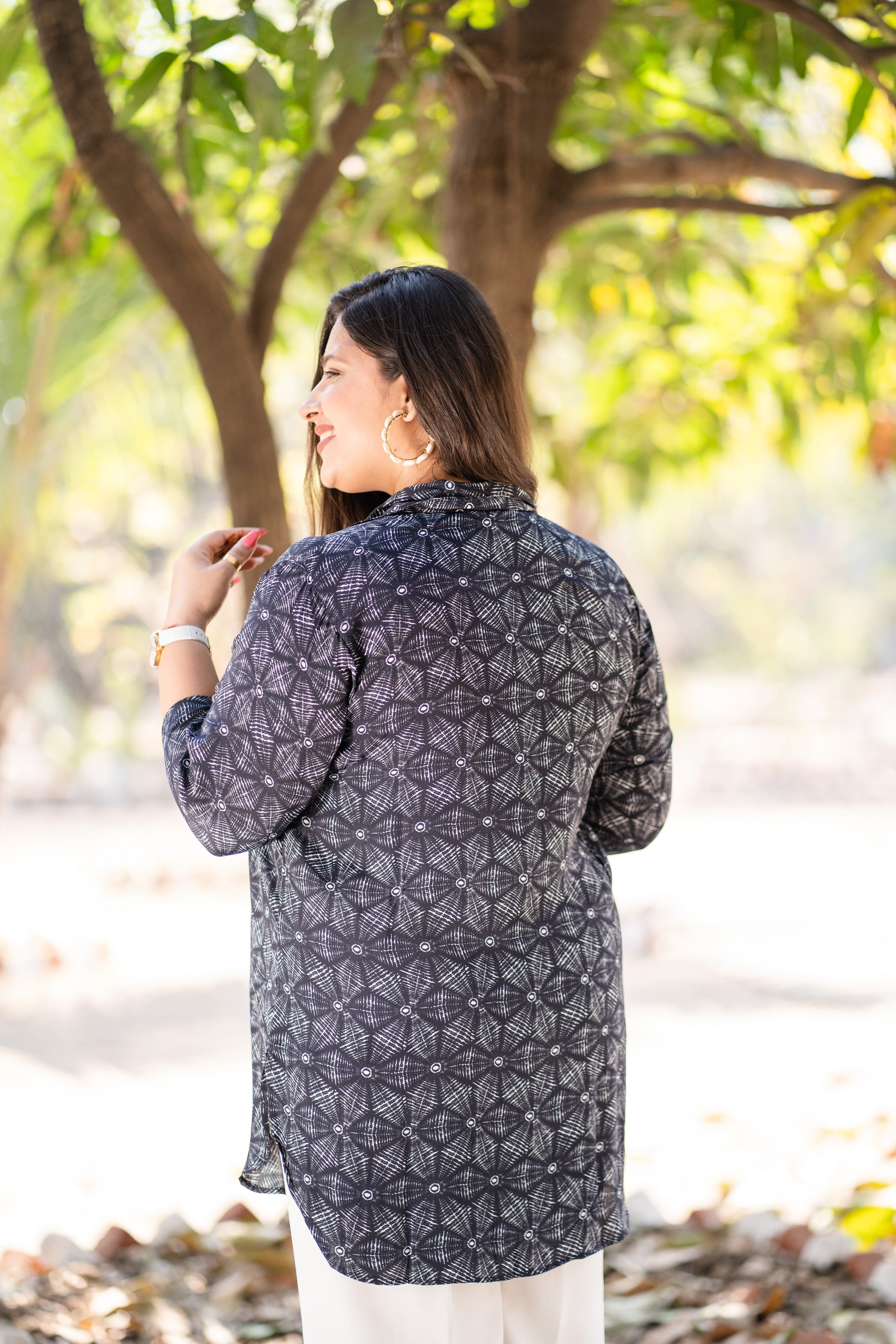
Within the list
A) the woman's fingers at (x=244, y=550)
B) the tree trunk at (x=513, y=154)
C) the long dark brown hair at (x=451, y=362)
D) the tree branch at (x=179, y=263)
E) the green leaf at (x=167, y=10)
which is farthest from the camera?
the tree trunk at (x=513, y=154)

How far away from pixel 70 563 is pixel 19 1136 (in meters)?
14.1

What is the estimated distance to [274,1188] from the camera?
125cm

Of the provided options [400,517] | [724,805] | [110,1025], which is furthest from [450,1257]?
[724,805]

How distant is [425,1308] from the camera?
1204mm

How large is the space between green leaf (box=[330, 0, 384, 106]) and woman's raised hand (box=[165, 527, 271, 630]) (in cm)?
54

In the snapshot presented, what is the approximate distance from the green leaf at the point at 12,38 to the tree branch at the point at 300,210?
452 millimetres

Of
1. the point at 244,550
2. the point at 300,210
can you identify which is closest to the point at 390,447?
the point at 244,550

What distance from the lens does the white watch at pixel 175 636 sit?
4.12 ft

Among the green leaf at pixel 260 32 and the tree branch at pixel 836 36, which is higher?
the tree branch at pixel 836 36

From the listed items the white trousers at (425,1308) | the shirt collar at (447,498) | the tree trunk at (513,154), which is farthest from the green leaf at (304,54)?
the white trousers at (425,1308)

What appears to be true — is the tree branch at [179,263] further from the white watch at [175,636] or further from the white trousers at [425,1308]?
the white trousers at [425,1308]

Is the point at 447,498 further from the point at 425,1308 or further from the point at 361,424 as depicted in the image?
the point at 425,1308

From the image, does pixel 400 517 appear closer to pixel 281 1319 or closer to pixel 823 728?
pixel 281 1319

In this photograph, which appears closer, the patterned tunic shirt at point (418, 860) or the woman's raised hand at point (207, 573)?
the patterned tunic shirt at point (418, 860)
